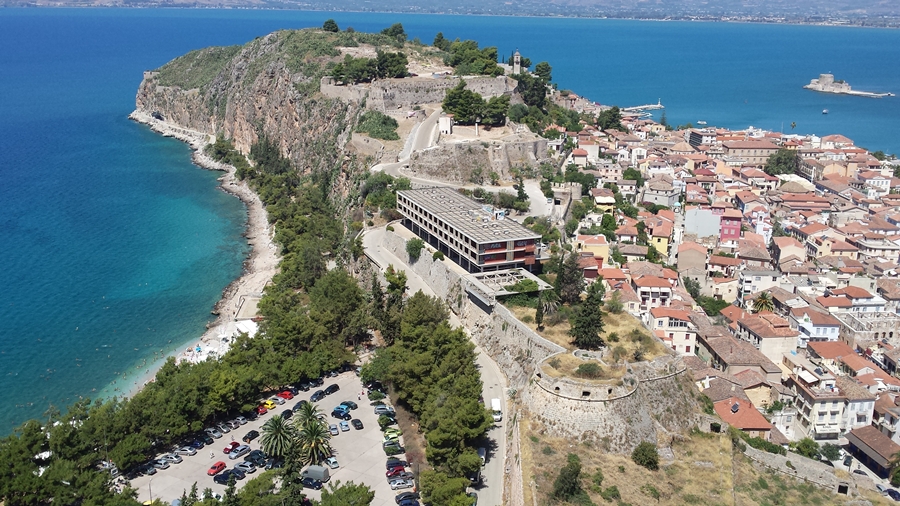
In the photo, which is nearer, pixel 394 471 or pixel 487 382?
pixel 394 471

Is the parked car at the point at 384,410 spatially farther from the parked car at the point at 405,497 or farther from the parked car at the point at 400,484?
the parked car at the point at 405,497

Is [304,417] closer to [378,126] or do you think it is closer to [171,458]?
[171,458]

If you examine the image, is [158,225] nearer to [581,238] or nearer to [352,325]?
[352,325]

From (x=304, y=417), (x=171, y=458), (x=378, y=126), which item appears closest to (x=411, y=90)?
(x=378, y=126)

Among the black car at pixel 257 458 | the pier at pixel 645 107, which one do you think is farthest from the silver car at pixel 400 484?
the pier at pixel 645 107

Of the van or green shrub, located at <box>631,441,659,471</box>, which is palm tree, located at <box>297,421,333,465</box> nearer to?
the van

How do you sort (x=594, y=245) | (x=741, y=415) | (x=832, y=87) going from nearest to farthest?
(x=741, y=415) → (x=594, y=245) → (x=832, y=87)
